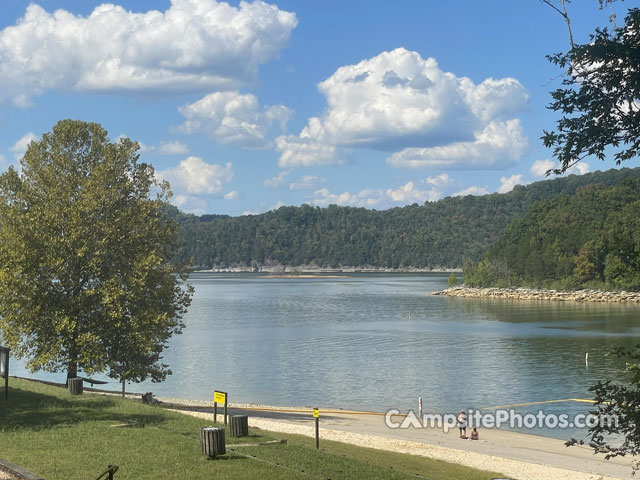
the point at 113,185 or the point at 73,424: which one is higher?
the point at 113,185

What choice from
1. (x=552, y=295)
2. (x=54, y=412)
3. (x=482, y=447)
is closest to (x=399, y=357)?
(x=482, y=447)

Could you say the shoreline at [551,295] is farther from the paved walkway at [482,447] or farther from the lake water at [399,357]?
the paved walkway at [482,447]

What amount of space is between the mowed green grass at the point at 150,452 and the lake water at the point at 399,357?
20.9 metres

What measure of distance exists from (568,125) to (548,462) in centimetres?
2039

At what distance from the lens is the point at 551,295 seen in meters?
170

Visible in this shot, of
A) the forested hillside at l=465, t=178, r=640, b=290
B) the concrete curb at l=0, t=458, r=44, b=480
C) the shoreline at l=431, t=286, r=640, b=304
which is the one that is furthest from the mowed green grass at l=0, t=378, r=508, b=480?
the forested hillside at l=465, t=178, r=640, b=290

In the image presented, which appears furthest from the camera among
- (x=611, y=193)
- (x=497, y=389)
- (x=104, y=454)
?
(x=611, y=193)

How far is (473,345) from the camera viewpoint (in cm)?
8419

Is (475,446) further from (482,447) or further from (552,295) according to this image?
(552,295)

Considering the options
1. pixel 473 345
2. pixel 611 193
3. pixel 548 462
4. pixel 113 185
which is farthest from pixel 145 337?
pixel 611 193

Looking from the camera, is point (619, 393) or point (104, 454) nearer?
point (619, 393)

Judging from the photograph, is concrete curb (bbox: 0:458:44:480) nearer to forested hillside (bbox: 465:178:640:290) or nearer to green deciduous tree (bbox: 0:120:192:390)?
green deciduous tree (bbox: 0:120:192:390)

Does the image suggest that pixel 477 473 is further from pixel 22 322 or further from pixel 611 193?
pixel 611 193

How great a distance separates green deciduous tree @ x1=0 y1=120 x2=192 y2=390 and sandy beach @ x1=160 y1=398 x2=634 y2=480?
17.8 feet
